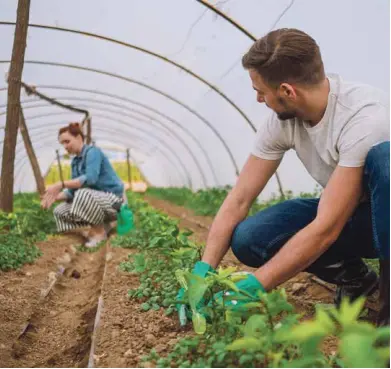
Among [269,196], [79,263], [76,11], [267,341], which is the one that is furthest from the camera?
[269,196]

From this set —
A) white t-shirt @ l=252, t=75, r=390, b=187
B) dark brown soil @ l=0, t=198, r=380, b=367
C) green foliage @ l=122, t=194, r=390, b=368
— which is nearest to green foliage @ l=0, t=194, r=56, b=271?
dark brown soil @ l=0, t=198, r=380, b=367

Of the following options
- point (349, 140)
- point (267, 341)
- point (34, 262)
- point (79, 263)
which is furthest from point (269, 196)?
point (267, 341)

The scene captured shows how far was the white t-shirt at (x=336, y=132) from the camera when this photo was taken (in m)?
2.04

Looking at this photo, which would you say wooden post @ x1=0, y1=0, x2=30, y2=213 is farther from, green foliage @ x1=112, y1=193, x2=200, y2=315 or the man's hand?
green foliage @ x1=112, y1=193, x2=200, y2=315

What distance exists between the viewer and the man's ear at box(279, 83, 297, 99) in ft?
6.87

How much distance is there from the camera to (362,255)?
2602mm

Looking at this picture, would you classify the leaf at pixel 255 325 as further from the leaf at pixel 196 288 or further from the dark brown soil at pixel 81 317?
the dark brown soil at pixel 81 317

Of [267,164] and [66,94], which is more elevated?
[66,94]

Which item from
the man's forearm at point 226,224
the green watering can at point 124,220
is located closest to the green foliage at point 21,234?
the green watering can at point 124,220

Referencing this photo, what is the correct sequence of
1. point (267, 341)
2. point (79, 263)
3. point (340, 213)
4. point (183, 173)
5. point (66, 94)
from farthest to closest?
point (183, 173)
point (66, 94)
point (79, 263)
point (340, 213)
point (267, 341)

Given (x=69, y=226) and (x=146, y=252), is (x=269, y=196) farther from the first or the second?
(x=146, y=252)

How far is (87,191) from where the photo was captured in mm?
5844

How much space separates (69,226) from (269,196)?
3.72m

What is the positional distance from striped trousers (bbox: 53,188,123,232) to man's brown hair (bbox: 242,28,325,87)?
161 inches
